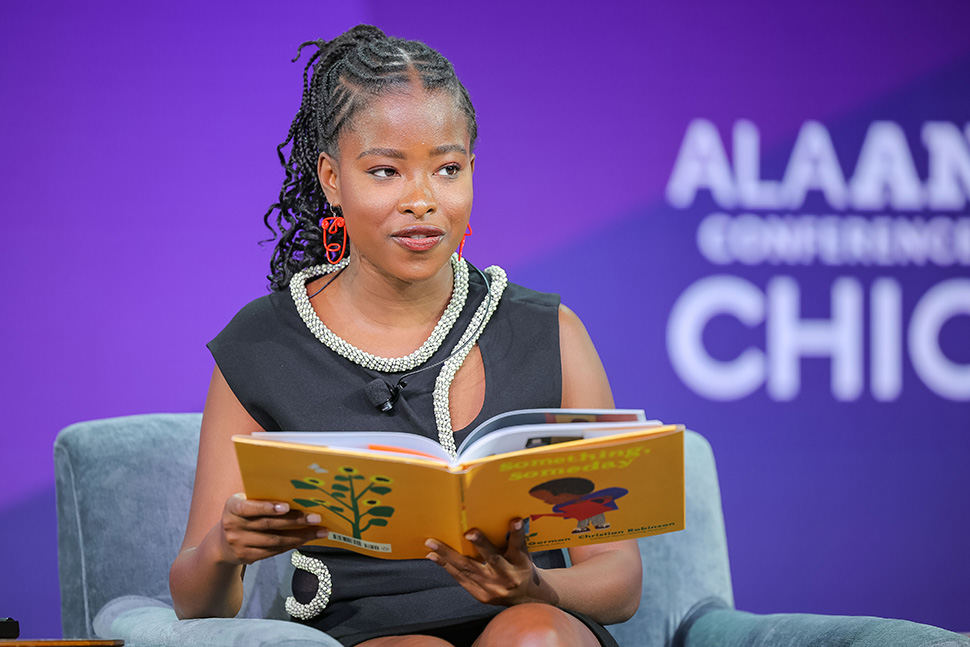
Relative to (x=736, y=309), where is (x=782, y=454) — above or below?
below

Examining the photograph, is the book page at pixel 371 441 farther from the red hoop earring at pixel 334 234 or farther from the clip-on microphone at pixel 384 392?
the red hoop earring at pixel 334 234

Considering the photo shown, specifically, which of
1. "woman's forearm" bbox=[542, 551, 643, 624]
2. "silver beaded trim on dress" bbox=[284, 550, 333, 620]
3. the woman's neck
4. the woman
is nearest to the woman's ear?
the woman

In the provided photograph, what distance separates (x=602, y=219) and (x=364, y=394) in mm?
1483

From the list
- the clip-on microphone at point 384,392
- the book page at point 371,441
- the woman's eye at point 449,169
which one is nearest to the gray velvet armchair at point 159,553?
the clip-on microphone at point 384,392

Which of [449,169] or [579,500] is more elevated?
[449,169]

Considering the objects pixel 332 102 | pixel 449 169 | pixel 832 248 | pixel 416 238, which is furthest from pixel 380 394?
pixel 832 248

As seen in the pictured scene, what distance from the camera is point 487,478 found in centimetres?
100

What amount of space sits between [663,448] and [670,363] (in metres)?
1.85

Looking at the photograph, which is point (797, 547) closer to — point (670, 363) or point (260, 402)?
point (670, 363)

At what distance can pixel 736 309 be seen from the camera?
2.88 metres

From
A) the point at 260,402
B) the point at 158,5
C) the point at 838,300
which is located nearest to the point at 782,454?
the point at 838,300

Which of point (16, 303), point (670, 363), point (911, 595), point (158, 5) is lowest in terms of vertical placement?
point (911, 595)

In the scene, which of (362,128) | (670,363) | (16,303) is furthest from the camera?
(670,363)

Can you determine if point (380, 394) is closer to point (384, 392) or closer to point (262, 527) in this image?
point (384, 392)
